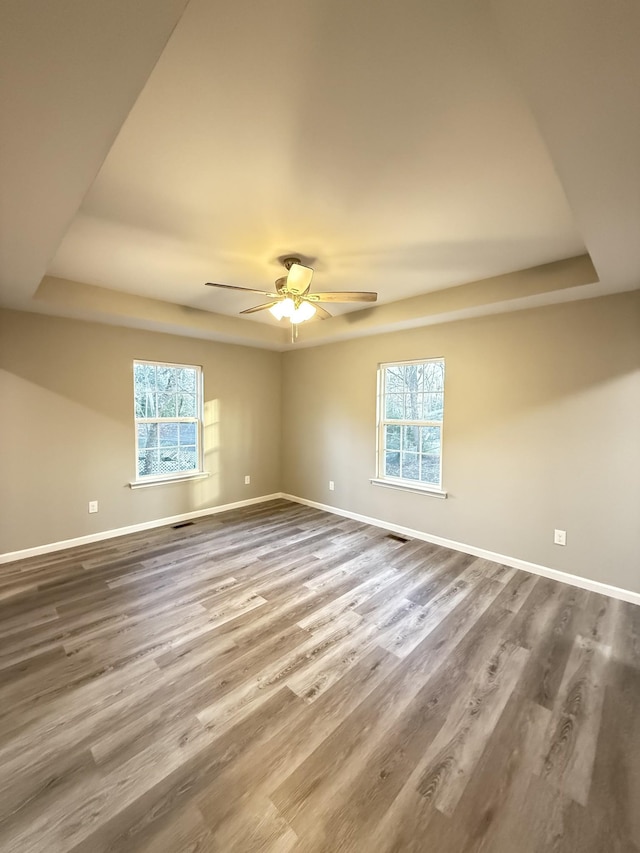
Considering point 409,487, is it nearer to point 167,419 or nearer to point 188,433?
point 188,433

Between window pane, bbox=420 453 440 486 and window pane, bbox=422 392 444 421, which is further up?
window pane, bbox=422 392 444 421

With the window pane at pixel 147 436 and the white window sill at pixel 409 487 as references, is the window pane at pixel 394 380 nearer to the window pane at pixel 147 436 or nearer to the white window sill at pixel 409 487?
the white window sill at pixel 409 487

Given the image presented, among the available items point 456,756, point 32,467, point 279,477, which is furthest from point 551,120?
point 279,477

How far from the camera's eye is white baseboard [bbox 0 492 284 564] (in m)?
3.42

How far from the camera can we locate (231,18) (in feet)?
3.47

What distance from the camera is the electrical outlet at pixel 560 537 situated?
3.07 metres

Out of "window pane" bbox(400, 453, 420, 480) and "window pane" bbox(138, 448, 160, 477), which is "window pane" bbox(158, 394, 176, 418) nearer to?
"window pane" bbox(138, 448, 160, 477)

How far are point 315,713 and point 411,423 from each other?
9.96 ft

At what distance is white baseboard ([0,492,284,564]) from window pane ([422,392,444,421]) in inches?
113

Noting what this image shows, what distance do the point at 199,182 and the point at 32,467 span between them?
322 cm

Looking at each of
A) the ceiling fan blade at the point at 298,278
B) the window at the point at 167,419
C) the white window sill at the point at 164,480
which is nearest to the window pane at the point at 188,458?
the window at the point at 167,419

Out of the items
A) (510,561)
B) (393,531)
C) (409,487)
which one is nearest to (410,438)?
(409,487)

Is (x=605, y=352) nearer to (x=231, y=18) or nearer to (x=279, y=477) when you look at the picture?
(x=231, y=18)

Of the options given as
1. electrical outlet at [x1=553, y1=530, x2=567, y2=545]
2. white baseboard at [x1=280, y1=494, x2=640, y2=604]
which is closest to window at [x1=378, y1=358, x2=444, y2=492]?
white baseboard at [x1=280, y1=494, x2=640, y2=604]
